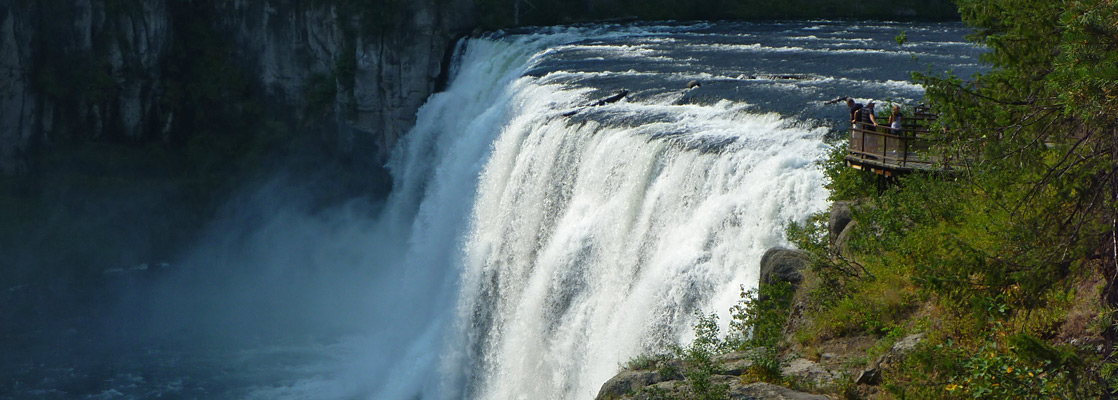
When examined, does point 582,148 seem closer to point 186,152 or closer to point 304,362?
point 304,362

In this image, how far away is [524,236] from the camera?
79.5 feet

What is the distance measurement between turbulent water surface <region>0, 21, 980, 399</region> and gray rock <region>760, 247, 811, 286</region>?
1.24 metres

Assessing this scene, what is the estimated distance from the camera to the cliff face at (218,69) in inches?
1651

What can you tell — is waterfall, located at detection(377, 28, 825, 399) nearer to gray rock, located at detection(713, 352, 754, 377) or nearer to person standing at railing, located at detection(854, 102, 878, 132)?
person standing at railing, located at detection(854, 102, 878, 132)

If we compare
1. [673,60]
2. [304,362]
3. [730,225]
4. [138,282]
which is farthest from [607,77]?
[138,282]

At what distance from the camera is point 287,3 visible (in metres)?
43.4

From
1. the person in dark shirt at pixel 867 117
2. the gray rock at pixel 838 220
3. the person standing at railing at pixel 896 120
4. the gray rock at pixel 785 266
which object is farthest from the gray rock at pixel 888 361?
the person in dark shirt at pixel 867 117

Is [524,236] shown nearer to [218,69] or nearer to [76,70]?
[218,69]

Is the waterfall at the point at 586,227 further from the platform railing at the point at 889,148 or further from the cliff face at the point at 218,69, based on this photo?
the cliff face at the point at 218,69

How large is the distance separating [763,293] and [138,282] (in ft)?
103

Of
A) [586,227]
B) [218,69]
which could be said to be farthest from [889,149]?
[218,69]

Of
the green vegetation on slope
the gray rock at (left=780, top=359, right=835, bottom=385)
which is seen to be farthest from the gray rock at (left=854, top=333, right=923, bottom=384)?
the gray rock at (left=780, top=359, right=835, bottom=385)

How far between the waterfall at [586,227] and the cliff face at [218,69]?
11485mm

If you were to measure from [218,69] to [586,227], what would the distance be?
91.1ft
